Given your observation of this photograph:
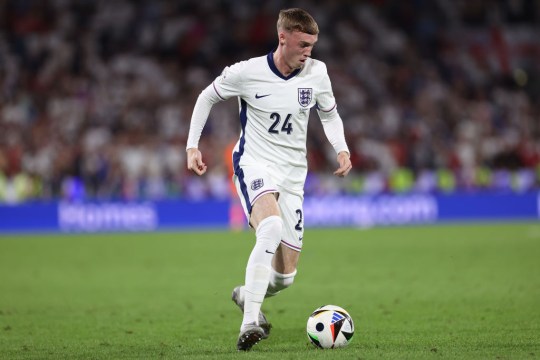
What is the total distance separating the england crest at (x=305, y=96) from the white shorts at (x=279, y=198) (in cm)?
63

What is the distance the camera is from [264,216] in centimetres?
686

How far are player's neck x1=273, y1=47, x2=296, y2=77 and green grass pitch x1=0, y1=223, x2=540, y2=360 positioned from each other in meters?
2.19

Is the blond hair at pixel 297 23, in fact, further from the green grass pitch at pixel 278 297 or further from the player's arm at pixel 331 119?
the green grass pitch at pixel 278 297

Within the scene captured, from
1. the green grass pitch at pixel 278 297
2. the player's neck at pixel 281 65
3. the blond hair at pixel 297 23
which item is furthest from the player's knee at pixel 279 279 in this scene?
the blond hair at pixel 297 23

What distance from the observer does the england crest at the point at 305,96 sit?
283 inches

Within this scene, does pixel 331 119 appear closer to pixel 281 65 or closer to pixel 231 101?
pixel 281 65

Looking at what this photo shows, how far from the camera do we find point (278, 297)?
424 inches

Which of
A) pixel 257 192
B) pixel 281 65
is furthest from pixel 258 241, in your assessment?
pixel 281 65

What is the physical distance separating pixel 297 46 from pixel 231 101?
59.8 ft

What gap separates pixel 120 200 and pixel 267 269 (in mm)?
16374

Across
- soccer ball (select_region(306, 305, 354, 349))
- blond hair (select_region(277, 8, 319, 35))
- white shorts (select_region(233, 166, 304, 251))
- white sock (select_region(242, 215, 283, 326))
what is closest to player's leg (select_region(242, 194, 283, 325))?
white sock (select_region(242, 215, 283, 326))

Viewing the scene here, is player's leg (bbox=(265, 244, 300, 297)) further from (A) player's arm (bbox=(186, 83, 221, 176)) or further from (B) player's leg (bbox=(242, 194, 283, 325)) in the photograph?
(A) player's arm (bbox=(186, 83, 221, 176))

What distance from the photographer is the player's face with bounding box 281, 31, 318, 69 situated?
695 cm

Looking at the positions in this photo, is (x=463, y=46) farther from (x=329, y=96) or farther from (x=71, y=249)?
(x=329, y=96)
